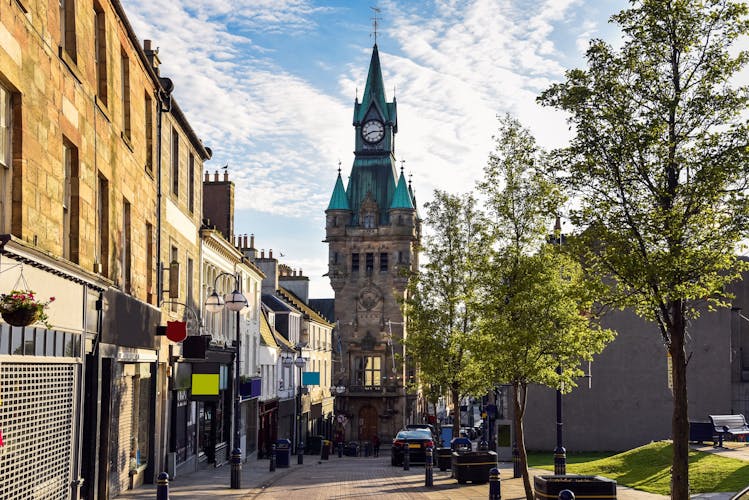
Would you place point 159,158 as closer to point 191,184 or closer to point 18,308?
point 191,184

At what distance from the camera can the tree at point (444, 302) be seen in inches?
1547

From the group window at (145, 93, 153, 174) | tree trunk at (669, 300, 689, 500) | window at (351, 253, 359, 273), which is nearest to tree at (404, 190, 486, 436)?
window at (145, 93, 153, 174)

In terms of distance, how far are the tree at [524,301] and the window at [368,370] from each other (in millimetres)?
74323

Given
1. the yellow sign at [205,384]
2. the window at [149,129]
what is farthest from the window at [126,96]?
the yellow sign at [205,384]

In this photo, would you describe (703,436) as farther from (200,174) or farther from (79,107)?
(79,107)

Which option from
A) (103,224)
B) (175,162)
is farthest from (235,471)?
(175,162)

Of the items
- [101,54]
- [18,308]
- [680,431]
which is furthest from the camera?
[101,54]

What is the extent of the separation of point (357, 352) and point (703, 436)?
69.3 metres

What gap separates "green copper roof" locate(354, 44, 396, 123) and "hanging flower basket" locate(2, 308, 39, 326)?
3789 inches

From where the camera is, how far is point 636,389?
41312 millimetres

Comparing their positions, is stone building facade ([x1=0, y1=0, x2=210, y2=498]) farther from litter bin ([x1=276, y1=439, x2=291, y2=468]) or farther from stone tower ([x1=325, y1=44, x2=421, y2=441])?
stone tower ([x1=325, y1=44, x2=421, y2=441])

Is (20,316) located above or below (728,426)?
above

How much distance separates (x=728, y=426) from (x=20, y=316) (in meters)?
26.7

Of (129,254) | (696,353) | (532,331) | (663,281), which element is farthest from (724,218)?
(696,353)
